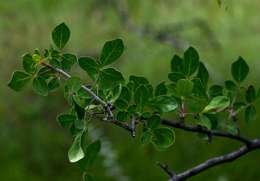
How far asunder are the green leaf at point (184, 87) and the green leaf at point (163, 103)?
0.02 metres

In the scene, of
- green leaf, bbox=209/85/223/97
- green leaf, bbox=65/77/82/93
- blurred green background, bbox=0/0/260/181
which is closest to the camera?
green leaf, bbox=65/77/82/93

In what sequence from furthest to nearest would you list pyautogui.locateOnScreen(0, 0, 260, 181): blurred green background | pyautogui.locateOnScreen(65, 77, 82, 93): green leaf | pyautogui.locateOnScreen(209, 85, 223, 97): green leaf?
pyautogui.locateOnScreen(0, 0, 260, 181): blurred green background, pyautogui.locateOnScreen(209, 85, 223, 97): green leaf, pyautogui.locateOnScreen(65, 77, 82, 93): green leaf

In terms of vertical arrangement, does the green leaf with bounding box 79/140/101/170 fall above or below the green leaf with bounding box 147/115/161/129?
below

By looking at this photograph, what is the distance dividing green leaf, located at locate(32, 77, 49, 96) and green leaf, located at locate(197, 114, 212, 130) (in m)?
0.12

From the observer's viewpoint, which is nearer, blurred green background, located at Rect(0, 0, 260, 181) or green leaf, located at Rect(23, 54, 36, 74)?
green leaf, located at Rect(23, 54, 36, 74)

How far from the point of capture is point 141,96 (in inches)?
19.8

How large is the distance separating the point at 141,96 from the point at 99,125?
3.73 ft

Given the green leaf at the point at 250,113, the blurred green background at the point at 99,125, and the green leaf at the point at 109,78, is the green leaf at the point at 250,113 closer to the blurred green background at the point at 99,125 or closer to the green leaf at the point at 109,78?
the green leaf at the point at 109,78

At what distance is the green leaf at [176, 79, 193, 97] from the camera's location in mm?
526

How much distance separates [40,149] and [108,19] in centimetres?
33

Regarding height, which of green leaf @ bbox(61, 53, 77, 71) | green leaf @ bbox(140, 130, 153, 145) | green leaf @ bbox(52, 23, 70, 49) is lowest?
green leaf @ bbox(140, 130, 153, 145)

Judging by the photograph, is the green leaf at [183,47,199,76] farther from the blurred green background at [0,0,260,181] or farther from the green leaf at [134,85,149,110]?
the blurred green background at [0,0,260,181]

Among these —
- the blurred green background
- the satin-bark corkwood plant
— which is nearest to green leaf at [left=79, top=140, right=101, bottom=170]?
the satin-bark corkwood plant

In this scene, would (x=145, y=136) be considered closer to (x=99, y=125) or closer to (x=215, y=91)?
(x=215, y=91)
